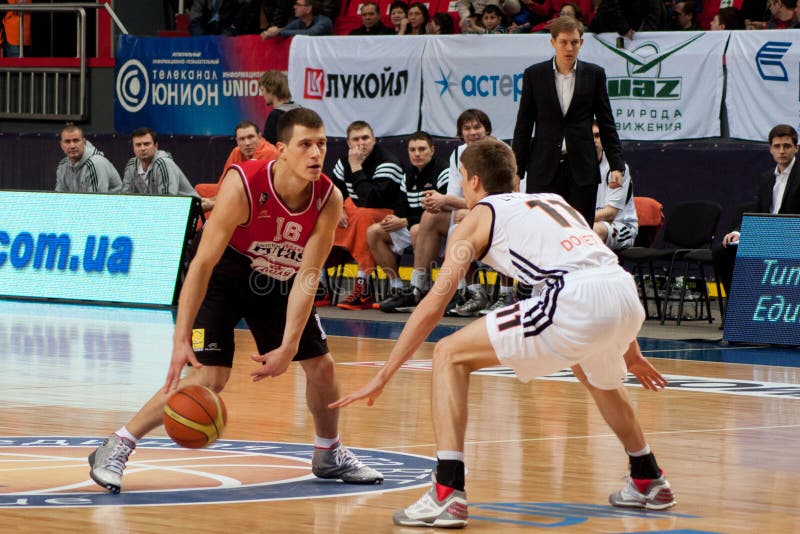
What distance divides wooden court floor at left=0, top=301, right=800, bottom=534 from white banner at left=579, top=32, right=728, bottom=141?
14.8 ft

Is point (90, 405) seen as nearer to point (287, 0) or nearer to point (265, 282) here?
point (265, 282)

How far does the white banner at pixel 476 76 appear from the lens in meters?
16.2

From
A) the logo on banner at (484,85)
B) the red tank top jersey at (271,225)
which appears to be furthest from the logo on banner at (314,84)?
the red tank top jersey at (271,225)

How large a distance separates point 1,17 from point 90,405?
1544 centimetres

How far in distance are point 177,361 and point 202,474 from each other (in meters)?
0.72

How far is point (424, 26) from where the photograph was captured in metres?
17.9

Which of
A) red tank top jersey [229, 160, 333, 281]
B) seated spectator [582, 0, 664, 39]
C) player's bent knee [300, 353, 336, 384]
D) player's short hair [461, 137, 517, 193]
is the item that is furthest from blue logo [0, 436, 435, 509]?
seated spectator [582, 0, 664, 39]

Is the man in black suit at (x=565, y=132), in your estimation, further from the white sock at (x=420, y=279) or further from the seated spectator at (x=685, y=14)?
the seated spectator at (x=685, y=14)

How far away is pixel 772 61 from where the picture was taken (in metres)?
14.7

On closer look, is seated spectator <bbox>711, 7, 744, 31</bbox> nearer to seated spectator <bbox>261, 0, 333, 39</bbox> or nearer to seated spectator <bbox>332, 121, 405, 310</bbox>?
seated spectator <bbox>332, 121, 405, 310</bbox>

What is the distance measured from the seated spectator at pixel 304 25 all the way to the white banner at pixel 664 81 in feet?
14.3

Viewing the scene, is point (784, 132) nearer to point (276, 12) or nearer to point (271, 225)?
point (271, 225)

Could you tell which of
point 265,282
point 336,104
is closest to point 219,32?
point 336,104

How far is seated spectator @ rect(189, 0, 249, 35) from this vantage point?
2039cm
